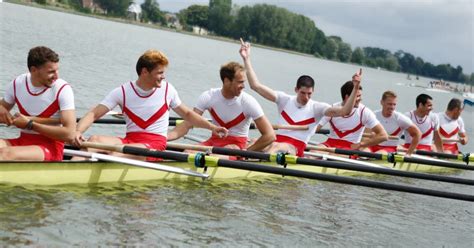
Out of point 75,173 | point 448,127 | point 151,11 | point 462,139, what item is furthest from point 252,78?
point 151,11

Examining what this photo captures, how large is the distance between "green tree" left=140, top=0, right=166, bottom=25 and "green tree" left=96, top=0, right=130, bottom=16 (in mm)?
6052

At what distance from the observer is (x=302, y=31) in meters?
128

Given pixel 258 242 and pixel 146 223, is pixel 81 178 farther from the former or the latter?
pixel 258 242

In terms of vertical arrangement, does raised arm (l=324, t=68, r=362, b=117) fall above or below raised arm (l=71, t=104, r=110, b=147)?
above

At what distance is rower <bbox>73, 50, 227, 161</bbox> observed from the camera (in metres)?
8.59

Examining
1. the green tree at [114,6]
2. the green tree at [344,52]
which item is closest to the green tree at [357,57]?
the green tree at [344,52]

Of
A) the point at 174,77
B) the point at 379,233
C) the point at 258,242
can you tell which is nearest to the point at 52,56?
the point at 258,242

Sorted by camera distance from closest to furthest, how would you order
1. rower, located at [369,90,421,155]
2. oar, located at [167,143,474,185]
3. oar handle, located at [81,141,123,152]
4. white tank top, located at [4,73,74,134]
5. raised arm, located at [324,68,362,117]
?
white tank top, located at [4,73,74,134], oar handle, located at [81,141,123,152], oar, located at [167,143,474,185], raised arm, located at [324,68,362,117], rower, located at [369,90,421,155]

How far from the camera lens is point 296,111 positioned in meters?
11.3

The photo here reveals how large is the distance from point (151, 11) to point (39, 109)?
387ft

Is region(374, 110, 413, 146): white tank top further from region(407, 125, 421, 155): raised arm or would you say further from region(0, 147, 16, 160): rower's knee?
region(0, 147, 16, 160): rower's knee

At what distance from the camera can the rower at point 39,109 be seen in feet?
25.0

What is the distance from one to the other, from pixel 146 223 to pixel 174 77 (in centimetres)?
2904

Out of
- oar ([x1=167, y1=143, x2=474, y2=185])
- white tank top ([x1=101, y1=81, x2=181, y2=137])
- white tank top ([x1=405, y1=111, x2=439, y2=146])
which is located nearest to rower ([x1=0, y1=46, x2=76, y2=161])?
white tank top ([x1=101, y1=81, x2=181, y2=137])
